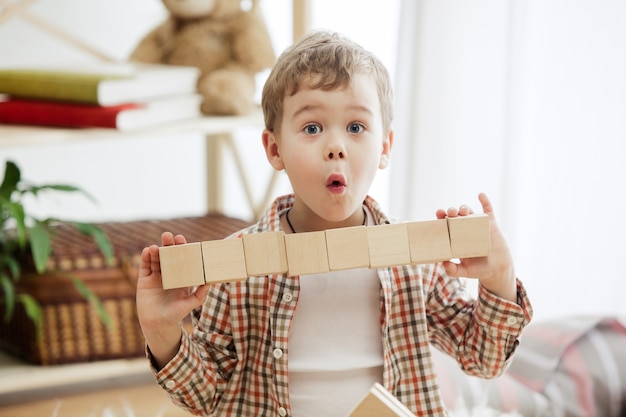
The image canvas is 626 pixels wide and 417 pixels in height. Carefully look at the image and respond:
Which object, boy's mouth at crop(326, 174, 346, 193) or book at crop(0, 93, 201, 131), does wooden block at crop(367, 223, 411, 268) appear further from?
book at crop(0, 93, 201, 131)

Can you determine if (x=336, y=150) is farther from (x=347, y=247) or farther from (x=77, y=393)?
(x=77, y=393)

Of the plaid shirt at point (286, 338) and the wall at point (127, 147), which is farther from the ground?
the wall at point (127, 147)

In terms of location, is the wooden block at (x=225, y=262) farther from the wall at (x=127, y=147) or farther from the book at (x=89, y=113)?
the wall at (x=127, y=147)

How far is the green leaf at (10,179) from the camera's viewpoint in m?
1.57

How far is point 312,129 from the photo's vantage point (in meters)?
0.89

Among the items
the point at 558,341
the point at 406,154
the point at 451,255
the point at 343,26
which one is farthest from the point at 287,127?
the point at 343,26

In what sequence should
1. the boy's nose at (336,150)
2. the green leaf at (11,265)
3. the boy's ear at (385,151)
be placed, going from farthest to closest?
the green leaf at (11,265), the boy's ear at (385,151), the boy's nose at (336,150)

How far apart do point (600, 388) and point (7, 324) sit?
1.12m

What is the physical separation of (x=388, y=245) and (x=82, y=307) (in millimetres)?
1052

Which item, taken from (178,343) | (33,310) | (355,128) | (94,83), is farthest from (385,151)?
(33,310)

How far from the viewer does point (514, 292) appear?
945 millimetres

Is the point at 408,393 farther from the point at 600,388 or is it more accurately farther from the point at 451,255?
the point at 600,388

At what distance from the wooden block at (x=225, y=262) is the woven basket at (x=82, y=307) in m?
0.96

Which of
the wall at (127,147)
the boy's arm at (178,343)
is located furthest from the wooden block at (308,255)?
the wall at (127,147)
